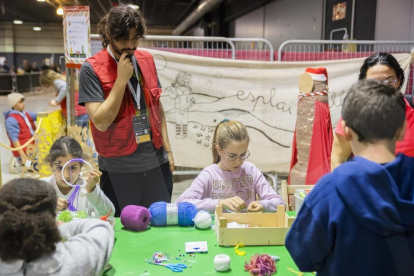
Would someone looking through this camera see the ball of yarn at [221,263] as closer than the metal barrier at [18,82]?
Yes

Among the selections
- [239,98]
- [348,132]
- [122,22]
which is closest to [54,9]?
[122,22]

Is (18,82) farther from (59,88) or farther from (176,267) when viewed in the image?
(176,267)

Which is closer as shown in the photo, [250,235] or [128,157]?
[250,235]

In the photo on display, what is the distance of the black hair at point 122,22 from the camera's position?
141 centimetres

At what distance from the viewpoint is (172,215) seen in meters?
1.39

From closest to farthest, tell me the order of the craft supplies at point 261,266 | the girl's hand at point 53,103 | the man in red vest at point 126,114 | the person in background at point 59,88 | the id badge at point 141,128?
the craft supplies at point 261,266
the man in red vest at point 126,114
the id badge at point 141,128
the person in background at point 59,88
the girl's hand at point 53,103

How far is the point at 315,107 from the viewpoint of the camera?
2328mm

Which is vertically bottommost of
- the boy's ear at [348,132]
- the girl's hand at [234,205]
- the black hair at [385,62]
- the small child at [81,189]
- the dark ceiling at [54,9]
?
the girl's hand at [234,205]

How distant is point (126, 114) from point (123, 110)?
0.02 metres

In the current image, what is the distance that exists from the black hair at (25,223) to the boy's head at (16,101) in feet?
6.31

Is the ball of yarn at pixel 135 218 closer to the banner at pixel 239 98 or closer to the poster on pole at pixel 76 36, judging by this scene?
the poster on pole at pixel 76 36

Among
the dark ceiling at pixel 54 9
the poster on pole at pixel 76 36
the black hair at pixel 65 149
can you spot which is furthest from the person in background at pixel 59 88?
the black hair at pixel 65 149

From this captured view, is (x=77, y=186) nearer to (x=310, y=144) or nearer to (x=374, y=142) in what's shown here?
(x=374, y=142)

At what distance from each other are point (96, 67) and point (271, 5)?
7.37 feet
